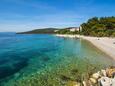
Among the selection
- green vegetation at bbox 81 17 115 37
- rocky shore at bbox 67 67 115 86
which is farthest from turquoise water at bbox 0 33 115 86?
green vegetation at bbox 81 17 115 37

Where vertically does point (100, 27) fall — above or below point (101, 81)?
above

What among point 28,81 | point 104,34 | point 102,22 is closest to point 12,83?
point 28,81

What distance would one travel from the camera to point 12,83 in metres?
16.9

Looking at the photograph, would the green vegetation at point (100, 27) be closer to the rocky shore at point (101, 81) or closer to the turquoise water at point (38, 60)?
the turquoise water at point (38, 60)

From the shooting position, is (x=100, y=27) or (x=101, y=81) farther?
(x=100, y=27)

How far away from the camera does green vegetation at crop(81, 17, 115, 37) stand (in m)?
86.8

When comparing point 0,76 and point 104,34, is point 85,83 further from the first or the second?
point 104,34

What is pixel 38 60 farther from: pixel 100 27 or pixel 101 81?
pixel 100 27

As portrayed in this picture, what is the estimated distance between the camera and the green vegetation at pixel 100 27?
285 ft

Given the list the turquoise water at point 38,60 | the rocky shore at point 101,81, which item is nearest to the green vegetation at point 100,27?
the turquoise water at point 38,60

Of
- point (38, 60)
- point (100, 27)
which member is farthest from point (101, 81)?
point (100, 27)

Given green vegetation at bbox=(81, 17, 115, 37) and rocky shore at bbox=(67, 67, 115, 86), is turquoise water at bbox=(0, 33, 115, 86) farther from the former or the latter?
green vegetation at bbox=(81, 17, 115, 37)

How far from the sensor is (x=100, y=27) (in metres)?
94.9

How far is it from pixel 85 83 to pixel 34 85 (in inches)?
196
